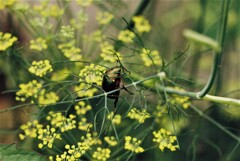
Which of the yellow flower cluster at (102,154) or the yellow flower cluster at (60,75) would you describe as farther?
the yellow flower cluster at (60,75)

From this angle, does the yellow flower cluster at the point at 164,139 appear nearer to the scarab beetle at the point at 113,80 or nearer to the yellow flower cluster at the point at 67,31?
the scarab beetle at the point at 113,80

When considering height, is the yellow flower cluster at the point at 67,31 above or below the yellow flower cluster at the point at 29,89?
above

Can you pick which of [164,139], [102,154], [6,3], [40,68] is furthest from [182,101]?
[6,3]

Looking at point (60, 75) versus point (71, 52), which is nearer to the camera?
point (71, 52)

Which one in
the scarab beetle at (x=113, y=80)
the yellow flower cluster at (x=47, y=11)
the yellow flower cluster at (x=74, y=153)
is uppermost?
the yellow flower cluster at (x=47, y=11)

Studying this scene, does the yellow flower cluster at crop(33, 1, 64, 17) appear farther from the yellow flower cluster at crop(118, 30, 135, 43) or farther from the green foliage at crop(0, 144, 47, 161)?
the green foliage at crop(0, 144, 47, 161)

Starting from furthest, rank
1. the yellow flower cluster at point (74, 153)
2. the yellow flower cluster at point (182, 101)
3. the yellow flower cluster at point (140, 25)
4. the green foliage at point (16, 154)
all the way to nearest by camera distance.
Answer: the yellow flower cluster at point (140, 25)
the yellow flower cluster at point (182, 101)
the green foliage at point (16, 154)
the yellow flower cluster at point (74, 153)

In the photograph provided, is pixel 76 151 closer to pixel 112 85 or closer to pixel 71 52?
pixel 112 85

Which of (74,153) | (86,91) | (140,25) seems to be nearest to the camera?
(74,153)

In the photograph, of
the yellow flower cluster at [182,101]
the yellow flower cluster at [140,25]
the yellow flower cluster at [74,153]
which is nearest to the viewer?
the yellow flower cluster at [74,153]

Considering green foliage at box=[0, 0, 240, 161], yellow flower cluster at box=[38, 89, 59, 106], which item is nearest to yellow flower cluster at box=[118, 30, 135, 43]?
green foliage at box=[0, 0, 240, 161]

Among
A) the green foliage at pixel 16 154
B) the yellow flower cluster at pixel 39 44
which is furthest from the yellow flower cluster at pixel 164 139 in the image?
the yellow flower cluster at pixel 39 44
